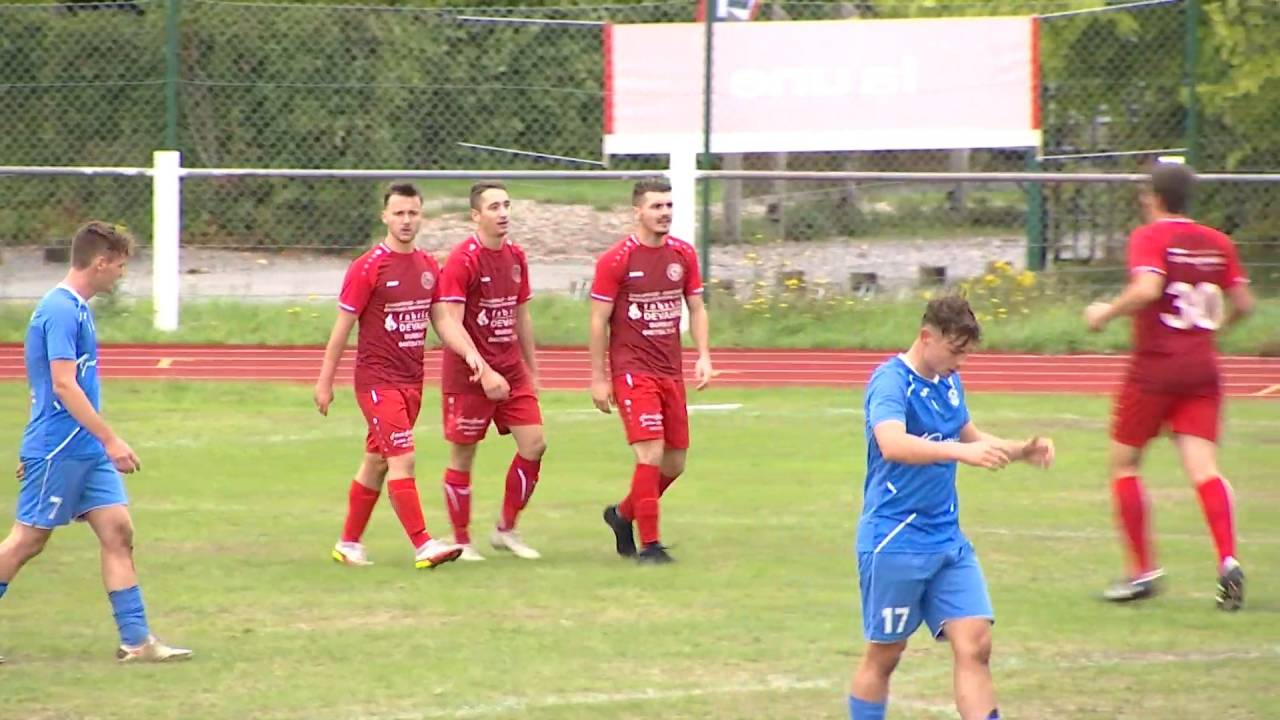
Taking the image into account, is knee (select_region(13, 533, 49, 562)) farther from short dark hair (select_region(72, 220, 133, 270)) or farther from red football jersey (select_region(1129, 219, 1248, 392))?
red football jersey (select_region(1129, 219, 1248, 392))

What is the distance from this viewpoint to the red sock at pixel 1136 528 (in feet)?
29.8

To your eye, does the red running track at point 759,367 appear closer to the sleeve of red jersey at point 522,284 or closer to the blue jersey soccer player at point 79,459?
the sleeve of red jersey at point 522,284

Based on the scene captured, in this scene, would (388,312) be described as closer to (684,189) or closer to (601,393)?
(601,393)

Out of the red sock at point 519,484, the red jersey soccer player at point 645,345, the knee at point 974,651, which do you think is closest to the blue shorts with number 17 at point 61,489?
the red sock at point 519,484

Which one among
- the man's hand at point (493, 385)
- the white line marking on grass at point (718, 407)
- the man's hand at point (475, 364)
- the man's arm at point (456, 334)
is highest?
the man's arm at point (456, 334)

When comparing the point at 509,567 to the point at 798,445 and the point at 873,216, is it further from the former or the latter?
the point at 873,216

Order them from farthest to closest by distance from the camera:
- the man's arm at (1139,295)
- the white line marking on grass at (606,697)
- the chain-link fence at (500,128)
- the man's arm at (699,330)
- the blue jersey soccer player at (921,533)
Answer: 1. the chain-link fence at (500,128)
2. the man's arm at (699,330)
3. the man's arm at (1139,295)
4. the white line marking on grass at (606,697)
5. the blue jersey soccer player at (921,533)

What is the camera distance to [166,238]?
19.6m

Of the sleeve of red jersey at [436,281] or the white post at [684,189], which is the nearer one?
the sleeve of red jersey at [436,281]

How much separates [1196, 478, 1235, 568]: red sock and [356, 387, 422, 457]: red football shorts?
12.6 feet

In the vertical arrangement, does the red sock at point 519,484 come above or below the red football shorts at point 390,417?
below

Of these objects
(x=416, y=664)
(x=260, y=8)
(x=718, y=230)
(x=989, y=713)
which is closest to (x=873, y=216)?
(x=718, y=230)

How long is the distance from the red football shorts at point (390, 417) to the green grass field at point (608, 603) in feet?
2.08

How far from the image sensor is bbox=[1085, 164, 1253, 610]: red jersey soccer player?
9047 millimetres
